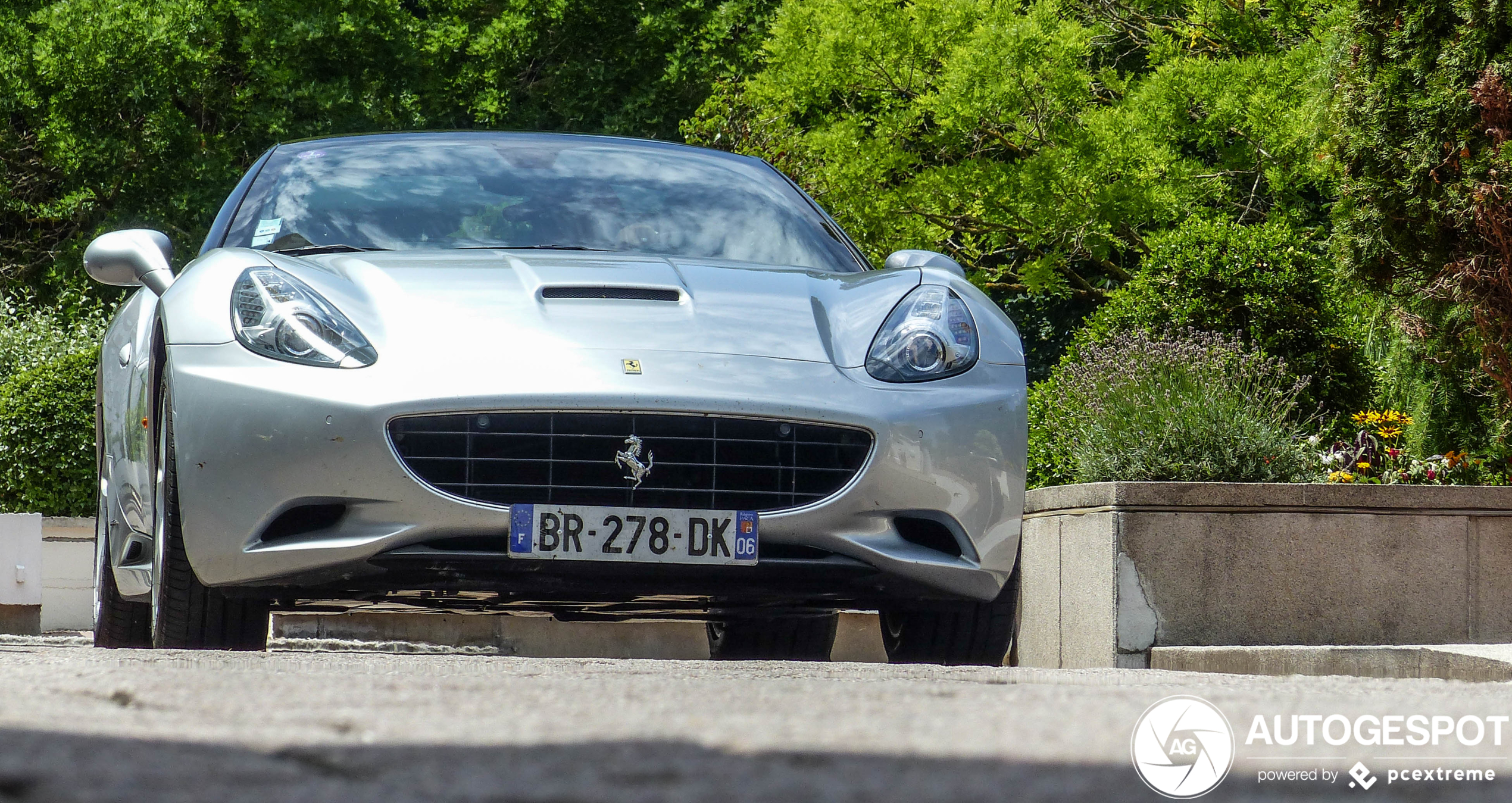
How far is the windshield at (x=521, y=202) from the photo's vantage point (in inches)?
180

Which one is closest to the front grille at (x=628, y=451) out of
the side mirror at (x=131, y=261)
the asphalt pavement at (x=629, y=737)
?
the asphalt pavement at (x=629, y=737)

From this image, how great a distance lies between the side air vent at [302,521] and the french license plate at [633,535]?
399 mm

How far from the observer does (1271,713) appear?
237cm

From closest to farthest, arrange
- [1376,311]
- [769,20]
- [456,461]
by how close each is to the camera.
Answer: [456,461] < [1376,311] < [769,20]

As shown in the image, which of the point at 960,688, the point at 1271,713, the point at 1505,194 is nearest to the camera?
the point at 1271,713

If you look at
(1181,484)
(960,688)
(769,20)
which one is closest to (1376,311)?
(1181,484)

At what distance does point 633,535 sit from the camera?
12.4 feet

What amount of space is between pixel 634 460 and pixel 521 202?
1285 millimetres

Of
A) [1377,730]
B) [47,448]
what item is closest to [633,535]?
[1377,730]

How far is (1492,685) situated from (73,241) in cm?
2325

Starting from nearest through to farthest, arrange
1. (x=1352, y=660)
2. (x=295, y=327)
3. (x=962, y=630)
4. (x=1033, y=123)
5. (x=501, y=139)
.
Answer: (x=295, y=327) < (x=962, y=630) < (x=501, y=139) < (x=1352, y=660) < (x=1033, y=123)

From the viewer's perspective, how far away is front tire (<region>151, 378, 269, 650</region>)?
3912mm

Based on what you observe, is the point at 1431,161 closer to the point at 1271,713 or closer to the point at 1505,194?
the point at 1505,194

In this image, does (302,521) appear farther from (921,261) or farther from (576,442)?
(921,261)
